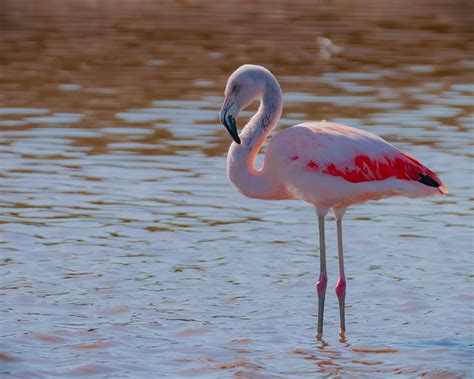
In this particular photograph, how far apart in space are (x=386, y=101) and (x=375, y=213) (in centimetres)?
644

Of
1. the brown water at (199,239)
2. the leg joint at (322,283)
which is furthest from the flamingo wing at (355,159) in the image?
the brown water at (199,239)

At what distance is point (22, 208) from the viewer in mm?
10477

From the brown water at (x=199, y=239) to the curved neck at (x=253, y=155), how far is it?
848 mm

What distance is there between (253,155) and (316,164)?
47 centimetres

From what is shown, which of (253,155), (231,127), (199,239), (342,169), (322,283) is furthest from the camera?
(199,239)

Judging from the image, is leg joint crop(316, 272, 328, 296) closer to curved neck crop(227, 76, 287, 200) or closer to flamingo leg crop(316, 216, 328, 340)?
flamingo leg crop(316, 216, 328, 340)

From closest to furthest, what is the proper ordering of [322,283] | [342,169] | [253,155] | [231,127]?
[342,169]
[231,127]
[253,155]
[322,283]

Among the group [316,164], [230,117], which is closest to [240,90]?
[230,117]

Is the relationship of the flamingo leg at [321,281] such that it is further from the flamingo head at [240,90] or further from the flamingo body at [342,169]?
the flamingo head at [240,90]

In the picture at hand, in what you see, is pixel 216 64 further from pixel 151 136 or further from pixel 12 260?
pixel 12 260

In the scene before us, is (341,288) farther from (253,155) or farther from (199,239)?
(199,239)

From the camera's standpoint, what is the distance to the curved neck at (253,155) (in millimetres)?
7387

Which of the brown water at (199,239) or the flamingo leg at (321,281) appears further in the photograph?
the flamingo leg at (321,281)

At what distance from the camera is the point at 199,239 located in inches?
377
